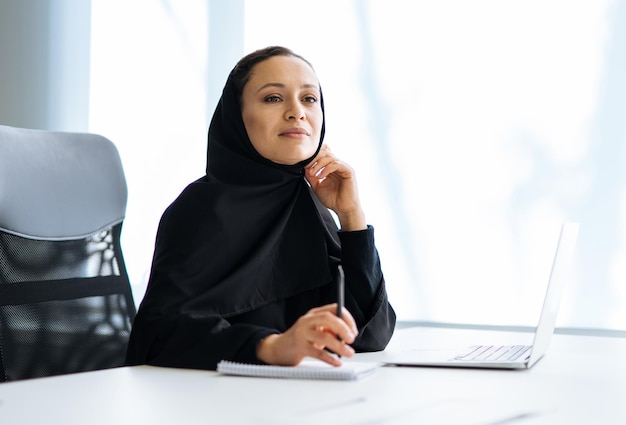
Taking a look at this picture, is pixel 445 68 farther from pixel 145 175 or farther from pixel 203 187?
pixel 203 187

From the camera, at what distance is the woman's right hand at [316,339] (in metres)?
1.04

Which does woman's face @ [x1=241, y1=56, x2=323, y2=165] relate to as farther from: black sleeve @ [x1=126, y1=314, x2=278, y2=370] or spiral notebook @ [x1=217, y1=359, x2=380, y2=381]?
spiral notebook @ [x1=217, y1=359, x2=380, y2=381]

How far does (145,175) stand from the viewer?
11.2 ft

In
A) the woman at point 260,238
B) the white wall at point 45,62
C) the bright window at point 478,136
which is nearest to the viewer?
the woman at point 260,238

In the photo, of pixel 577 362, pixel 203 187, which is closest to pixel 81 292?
pixel 203 187

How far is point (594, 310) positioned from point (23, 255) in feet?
5.86

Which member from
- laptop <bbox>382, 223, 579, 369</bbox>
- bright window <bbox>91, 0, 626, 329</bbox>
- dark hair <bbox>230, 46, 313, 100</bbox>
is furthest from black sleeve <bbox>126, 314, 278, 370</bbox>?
bright window <bbox>91, 0, 626, 329</bbox>

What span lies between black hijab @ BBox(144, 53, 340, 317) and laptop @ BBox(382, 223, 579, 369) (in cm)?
26

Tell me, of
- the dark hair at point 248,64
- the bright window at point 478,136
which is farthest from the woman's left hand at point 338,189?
the bright window at point 478,136

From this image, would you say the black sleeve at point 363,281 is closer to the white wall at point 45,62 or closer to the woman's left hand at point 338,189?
the woman's left hand at point 338,189

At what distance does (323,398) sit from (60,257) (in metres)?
0.99

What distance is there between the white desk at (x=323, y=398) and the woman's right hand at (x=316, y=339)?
0.15 ft

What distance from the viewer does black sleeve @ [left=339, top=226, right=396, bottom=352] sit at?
5.15 feet

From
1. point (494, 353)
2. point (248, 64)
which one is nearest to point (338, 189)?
point (248, 64)
